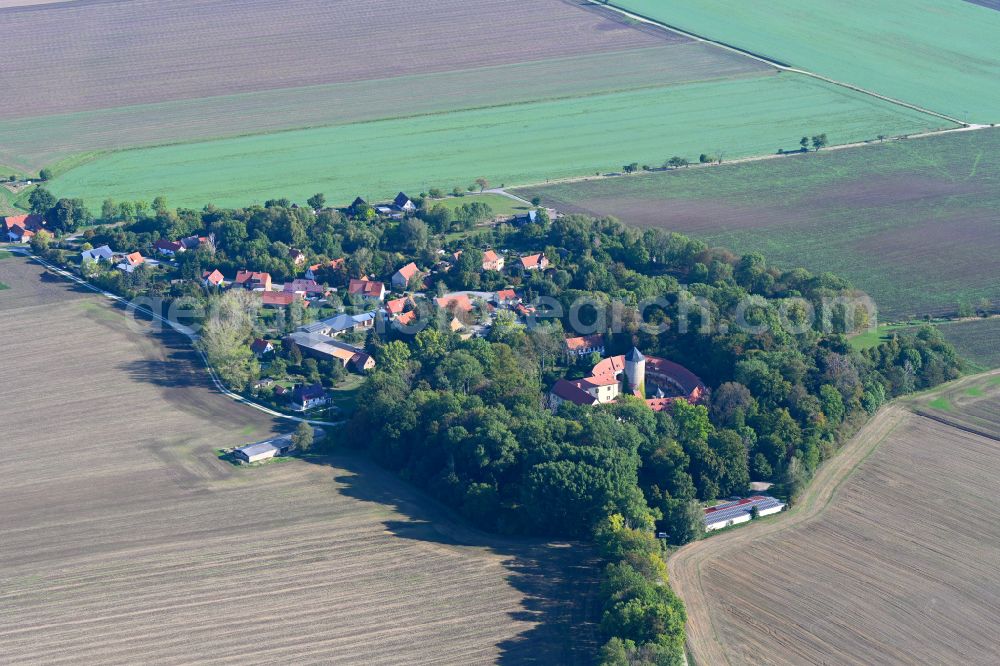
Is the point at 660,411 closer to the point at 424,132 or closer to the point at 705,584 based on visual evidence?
the point at 705,584

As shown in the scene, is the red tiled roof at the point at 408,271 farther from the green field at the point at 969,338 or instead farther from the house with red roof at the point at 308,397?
the green field at the point at 969,338

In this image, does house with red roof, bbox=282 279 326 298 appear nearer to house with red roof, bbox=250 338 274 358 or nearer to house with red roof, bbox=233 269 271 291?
house with red roof, bbox=233 269 271 291

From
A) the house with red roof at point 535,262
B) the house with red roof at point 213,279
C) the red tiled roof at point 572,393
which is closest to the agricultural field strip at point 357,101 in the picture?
the house with red roof at point 213,279

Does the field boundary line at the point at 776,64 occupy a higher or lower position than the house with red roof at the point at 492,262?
higher

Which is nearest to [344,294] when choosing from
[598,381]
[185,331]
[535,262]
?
[185,331]

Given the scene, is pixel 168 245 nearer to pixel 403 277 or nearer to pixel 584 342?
pixel 403 277

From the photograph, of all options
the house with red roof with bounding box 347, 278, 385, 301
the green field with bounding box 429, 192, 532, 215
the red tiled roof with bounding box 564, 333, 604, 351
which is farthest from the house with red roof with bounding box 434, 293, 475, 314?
the green field with bounding box 429, 192, 532, 215

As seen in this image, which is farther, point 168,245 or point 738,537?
point 168,245
